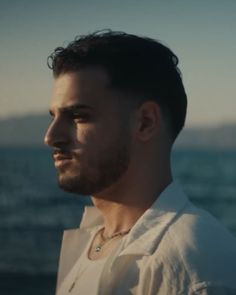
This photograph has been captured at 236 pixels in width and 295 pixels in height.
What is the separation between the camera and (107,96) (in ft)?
7.35

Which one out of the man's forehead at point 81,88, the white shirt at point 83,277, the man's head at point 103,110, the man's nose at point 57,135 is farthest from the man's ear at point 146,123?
the white shirt at point 83,277

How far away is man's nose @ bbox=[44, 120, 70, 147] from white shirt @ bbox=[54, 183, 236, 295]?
401 mm

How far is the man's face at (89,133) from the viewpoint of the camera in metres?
2.21

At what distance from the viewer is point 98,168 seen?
2.22 m

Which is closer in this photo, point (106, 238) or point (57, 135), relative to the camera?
point (57, 135)

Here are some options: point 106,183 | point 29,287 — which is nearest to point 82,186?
point 106,183

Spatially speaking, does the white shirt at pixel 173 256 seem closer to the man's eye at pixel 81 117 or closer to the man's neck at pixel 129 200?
the man's neck at pixel 129 200

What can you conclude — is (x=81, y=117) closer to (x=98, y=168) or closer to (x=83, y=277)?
(x=98, y=168)

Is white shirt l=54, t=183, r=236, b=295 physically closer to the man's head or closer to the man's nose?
the man's head

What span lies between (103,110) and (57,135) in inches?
7.4

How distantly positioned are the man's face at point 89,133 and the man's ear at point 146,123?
0.05 meters

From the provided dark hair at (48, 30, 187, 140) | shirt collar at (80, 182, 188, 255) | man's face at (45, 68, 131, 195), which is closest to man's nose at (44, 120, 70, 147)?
man's face at (45, 68, 131, 195)

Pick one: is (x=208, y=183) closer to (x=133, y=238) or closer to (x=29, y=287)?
(x=29, y=287)

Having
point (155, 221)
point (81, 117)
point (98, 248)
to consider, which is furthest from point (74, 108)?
point (98, 248)
